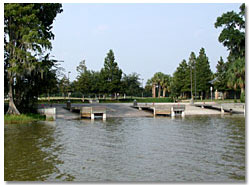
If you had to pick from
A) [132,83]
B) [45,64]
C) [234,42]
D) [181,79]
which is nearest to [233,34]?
[234,42]

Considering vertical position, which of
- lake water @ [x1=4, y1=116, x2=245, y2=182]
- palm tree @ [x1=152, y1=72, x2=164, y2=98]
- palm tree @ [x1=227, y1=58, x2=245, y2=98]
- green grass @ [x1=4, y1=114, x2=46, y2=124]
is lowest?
lake water @ [x1=4, y1=116, x2=245, y2=182]

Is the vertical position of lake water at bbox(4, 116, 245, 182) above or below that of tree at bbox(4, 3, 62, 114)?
below

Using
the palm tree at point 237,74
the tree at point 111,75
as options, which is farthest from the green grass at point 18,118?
the tree at point 111,75

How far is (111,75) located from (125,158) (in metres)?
56.1

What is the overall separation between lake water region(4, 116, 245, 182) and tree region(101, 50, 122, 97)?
48.8 m

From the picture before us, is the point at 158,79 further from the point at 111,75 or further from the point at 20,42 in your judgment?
the point at 20,42

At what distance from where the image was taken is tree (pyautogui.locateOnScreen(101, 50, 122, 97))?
67.5 m

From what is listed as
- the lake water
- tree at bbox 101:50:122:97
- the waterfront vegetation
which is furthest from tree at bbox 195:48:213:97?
the lake water

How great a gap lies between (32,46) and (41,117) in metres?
6.14

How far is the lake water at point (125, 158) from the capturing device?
9734mm

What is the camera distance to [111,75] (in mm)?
68062

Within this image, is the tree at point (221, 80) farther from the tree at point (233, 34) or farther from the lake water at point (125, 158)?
the lake water at point (125, 158)

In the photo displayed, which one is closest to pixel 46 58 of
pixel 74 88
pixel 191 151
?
pixel 191 151

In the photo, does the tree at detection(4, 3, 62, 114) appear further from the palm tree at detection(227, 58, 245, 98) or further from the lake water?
the palm tree at detection(227, 58, 245, 98)
